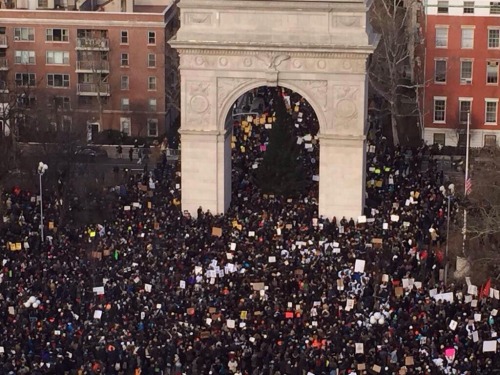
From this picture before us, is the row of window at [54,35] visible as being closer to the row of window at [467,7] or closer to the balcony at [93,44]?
the balcony at [93,44]

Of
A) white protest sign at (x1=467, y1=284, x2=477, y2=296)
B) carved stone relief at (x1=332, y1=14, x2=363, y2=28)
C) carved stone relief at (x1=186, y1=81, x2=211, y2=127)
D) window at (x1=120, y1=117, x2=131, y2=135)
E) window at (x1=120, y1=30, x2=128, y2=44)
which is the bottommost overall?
white protest sign at (x1=467, y1=284, x2=477, y2=296)

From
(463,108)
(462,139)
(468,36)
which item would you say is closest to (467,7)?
(468,36)

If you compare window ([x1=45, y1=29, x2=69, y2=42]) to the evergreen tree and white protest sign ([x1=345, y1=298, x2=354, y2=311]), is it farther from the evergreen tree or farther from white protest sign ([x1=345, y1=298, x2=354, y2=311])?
white protest sign ([x1=345, y1=298, x2=354, y2=311])

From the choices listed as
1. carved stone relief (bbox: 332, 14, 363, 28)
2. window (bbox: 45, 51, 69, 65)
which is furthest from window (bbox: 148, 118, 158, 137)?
carved stone relief (bbox: 332, 14, 363, 28)

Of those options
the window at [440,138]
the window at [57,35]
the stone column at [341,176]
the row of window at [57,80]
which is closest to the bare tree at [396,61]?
the window at [440,138]

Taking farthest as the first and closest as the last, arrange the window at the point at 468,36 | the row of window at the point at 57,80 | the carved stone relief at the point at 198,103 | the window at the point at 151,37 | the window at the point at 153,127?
1. the window at the point at 153,127
2. the row of window at the point at 57,80
3. the window at the point at 151,37
4. the window at the point at 468,36
5. the carved stone relief at the point at 198,103

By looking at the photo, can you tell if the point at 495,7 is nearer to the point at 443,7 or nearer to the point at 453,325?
the point at 443,7
